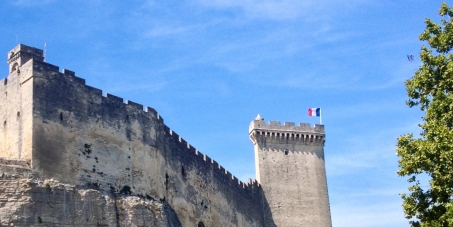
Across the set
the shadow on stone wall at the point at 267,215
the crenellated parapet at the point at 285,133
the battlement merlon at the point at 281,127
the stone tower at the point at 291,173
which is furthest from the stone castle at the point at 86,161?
the battlement merlon at the point at 281,127

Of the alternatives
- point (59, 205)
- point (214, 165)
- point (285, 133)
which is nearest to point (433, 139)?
point (59, 205)

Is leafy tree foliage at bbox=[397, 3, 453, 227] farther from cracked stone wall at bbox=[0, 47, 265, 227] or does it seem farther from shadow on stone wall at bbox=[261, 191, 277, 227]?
shadow on stone wall at bbox=[261, 191, 277, 227]

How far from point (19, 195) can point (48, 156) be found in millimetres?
1969

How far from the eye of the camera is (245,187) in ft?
145

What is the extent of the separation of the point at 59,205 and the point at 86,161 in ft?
8.44

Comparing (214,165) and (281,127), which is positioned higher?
(281,127)

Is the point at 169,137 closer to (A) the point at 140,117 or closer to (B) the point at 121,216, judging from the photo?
(A) the point at 140,117

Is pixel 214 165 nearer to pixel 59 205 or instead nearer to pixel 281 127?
pixel 281 127

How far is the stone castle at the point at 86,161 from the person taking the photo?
27.7 metres

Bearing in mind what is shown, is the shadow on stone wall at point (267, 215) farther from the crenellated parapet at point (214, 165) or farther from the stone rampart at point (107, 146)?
the stone rampart at point (107, 146)

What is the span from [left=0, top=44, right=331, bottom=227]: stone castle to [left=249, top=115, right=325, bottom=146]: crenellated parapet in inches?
323

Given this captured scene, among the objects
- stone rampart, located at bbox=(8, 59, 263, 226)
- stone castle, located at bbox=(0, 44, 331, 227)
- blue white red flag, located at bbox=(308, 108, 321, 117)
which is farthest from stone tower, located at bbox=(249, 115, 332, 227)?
stone rampart, located at bbox=(8, 59, 263, 226)

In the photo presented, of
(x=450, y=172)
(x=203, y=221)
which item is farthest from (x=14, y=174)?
(x=450, y=172)

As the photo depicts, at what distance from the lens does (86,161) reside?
29.9m
